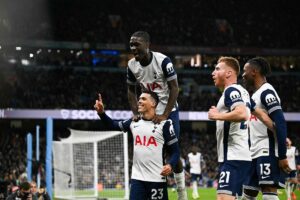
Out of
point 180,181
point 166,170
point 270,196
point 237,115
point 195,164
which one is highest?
point 237,115

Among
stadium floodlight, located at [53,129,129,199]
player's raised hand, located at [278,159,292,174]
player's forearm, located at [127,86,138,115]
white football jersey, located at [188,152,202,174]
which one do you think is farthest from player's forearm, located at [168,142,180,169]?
white football jersey, located at [188,152,202,174]

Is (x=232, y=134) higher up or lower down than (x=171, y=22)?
lower down

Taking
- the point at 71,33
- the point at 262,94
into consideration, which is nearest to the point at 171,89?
the point at 262,94

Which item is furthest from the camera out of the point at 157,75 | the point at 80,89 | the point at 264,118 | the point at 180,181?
the point at 80,89

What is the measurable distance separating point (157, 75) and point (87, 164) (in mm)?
13543

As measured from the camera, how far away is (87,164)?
2106cm

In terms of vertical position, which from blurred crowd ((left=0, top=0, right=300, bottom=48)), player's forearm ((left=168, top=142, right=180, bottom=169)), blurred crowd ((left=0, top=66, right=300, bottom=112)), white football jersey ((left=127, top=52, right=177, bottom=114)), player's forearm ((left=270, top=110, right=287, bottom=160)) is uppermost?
blurred crowd ((left=0, top=0, right=300, bottom=48))

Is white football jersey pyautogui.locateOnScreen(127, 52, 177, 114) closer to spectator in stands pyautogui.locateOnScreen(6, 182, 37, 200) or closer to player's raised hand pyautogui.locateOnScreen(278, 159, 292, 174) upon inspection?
player's raised hand pyautogui.locateOnScreen(278, 159, 292, 174)

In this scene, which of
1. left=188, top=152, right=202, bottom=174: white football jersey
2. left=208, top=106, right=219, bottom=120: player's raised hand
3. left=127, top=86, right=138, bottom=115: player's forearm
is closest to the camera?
left=208, top=106, right=219, bottom=120: player's raised hand

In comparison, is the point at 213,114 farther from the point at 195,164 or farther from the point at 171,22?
the point at 171,22

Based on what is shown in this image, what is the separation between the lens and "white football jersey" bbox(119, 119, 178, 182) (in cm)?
684

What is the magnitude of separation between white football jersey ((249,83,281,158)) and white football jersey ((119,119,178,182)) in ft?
4.62

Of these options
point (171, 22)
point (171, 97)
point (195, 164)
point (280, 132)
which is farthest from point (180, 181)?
point (171, 22)

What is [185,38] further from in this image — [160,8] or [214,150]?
[214,150]
